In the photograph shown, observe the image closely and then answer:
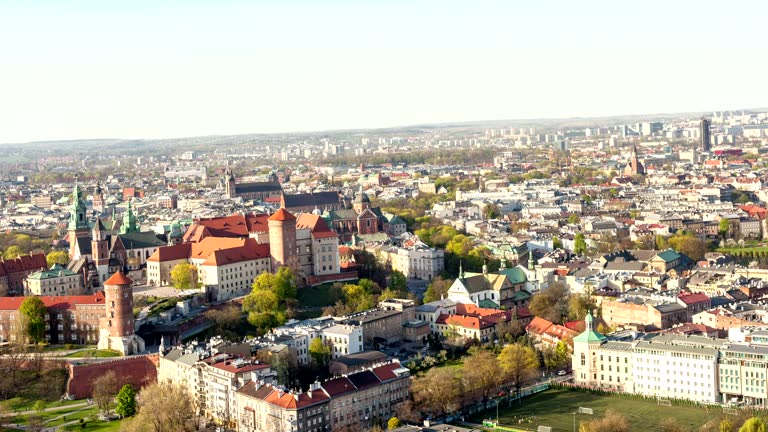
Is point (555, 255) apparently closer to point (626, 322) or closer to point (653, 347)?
point (626, 322)

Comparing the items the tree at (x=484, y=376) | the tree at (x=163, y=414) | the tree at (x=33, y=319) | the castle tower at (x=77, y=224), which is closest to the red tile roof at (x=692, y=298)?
the tree at (x=484, y=376)

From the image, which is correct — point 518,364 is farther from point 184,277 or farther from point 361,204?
point 361,204

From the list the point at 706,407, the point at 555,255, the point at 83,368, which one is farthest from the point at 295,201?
the point at 706,407

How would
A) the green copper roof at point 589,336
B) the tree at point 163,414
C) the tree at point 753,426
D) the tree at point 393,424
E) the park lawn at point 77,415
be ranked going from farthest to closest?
the green copper roof at point 589,336, the park lawn at point 77,415, the tree at point 163,414, the tree at point 393,424, the tree at point 753,426

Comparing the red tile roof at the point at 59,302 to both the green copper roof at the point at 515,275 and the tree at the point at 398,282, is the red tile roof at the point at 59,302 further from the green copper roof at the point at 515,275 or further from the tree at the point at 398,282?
the green copper roof at the point at 515,275

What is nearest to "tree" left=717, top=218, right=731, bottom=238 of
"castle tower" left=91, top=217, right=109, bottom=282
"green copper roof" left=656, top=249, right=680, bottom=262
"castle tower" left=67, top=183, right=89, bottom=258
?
"green copper roof" left=656, top=249, right=680, bottom=262
